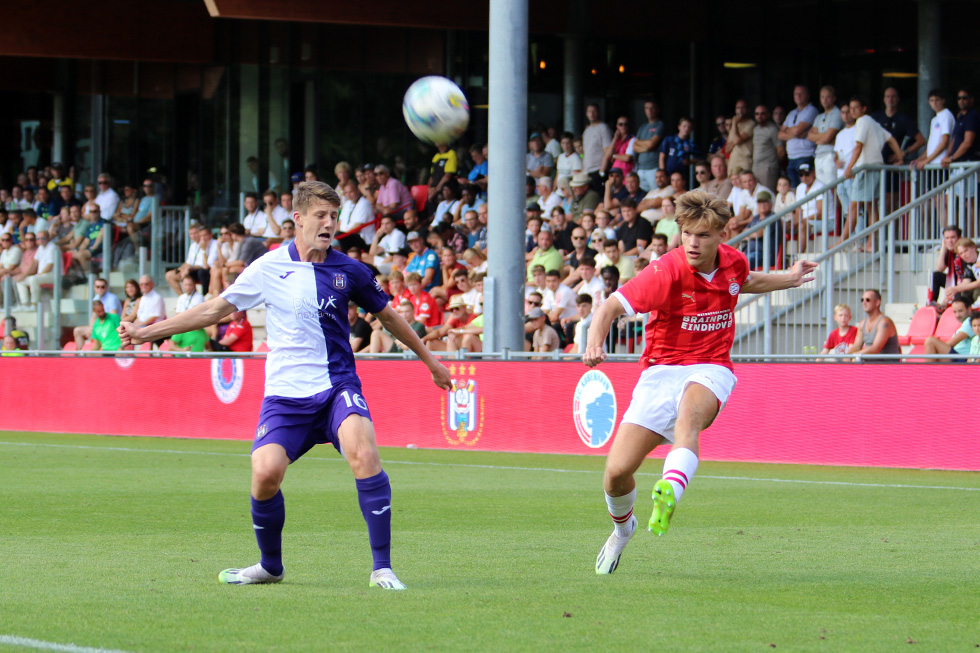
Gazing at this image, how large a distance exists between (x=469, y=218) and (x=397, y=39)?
1008cm

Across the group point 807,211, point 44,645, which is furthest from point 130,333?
point 807,211

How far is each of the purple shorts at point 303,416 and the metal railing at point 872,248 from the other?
10.9 metres

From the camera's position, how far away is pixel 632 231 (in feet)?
64.8

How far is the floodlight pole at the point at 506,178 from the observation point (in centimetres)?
1825

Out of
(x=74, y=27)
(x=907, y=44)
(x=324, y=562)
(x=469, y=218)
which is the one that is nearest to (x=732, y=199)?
(x=469, y=218)

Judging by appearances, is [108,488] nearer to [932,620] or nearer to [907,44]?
[932,620]

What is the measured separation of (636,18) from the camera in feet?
91.2

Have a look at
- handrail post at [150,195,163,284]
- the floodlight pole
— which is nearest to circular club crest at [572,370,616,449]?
the floodlight pole

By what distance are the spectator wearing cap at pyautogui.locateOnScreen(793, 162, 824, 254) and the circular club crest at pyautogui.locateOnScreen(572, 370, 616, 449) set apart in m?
4.13

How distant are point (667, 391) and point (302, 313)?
6.37 ft

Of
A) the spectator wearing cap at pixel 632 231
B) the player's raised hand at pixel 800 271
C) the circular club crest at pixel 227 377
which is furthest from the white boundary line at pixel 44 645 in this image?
the spectator wearing cap at pixel 632 231

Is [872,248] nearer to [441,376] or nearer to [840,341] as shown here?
[840,341]

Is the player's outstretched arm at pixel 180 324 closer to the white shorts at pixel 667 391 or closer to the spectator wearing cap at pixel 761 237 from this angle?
the white shorts at pixel 667 391

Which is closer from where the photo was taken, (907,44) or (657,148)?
(657,148)
